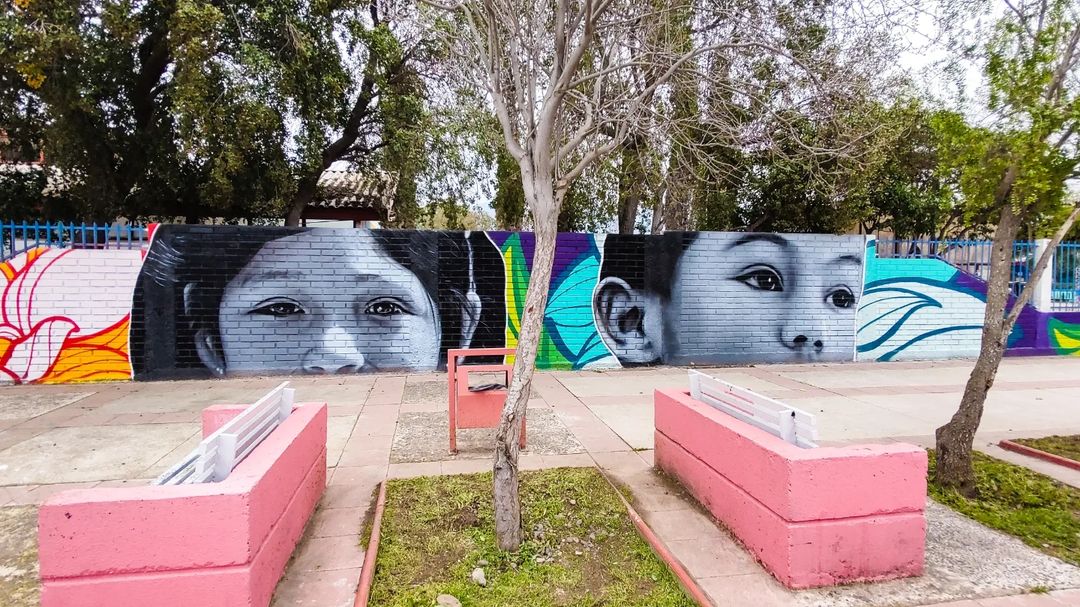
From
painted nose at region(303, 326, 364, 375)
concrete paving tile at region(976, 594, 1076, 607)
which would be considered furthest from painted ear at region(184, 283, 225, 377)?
concrete paving tile at region(976, 594, 1076, 607)

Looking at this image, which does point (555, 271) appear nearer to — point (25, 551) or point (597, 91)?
point (597, 91)

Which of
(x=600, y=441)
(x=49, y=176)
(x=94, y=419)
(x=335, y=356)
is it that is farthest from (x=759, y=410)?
(x=49, y=176)

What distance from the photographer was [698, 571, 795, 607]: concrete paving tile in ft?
9.50

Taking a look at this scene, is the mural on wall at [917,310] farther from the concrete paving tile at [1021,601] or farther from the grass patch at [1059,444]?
the concrete paving tile at [1021,601]

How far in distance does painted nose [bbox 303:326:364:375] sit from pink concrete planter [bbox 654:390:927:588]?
7060mm

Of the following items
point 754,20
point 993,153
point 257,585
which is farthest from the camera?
point 754,20

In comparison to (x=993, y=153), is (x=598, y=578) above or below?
below

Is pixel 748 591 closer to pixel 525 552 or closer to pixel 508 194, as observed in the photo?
pixel 525 552

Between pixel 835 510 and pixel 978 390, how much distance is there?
221cm

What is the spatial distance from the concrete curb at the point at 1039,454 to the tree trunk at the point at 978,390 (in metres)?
1.29

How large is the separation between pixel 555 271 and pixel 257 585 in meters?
7.27

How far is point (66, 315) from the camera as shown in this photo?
8148 millimetres

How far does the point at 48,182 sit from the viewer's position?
471 inches

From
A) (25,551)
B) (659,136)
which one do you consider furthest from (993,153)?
(25,551)
